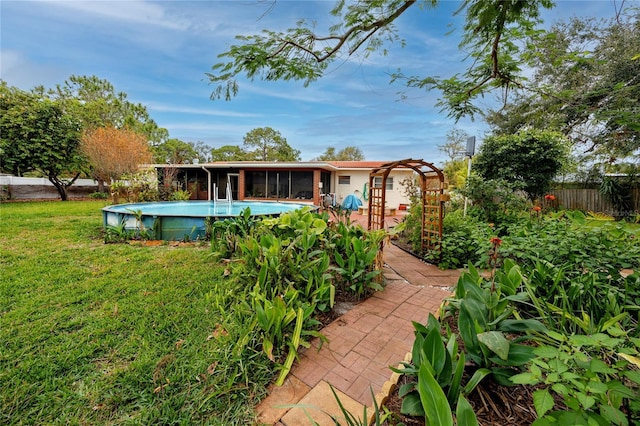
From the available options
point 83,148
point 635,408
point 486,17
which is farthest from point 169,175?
point 635,408

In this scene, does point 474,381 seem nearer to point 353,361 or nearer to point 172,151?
point 353,361

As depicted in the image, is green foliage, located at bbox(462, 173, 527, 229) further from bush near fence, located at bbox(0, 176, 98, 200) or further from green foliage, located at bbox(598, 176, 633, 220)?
bush near fence, located at bbox(0, 176, 98, 200)

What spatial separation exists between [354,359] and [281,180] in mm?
13007

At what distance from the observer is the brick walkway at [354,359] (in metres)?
1.63

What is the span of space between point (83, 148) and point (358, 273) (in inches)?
764

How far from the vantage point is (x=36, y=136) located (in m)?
14.5

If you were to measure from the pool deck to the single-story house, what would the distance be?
1059 cm

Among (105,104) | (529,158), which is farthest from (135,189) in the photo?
(105,104)

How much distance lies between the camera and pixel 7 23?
477 centimetres

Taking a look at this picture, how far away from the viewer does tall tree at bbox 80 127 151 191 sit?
15.1 m

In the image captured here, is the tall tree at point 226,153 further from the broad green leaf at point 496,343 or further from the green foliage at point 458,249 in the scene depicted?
the broad green leaf at point 496,343

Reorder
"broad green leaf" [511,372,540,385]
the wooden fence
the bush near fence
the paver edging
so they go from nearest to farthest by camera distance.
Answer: "broad green leaf" [511,372,540,385]
the paver edging
the wooden fence
the bush near fence

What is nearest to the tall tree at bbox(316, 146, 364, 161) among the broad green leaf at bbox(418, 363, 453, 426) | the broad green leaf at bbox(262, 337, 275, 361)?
the broad green leaf at bbox(262, 337, 275, 361)

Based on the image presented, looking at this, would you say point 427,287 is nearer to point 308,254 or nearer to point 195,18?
point 308,254
